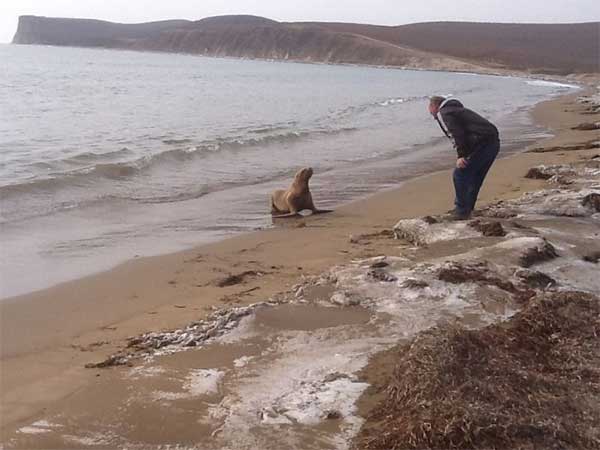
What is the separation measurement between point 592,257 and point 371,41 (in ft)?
403

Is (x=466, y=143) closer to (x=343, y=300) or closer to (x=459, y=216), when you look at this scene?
(x=459, y=216)

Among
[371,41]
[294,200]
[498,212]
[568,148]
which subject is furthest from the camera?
[371,41]

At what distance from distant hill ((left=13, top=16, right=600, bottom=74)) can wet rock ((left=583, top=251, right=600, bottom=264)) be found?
8046 cm

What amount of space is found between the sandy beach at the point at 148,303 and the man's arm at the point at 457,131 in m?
1.19

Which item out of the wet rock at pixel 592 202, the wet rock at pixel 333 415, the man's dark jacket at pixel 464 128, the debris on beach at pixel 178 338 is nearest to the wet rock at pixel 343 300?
the debris on beach at pixel 178 338

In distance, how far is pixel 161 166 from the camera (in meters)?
12.2

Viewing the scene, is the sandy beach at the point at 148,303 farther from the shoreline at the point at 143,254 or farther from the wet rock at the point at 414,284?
the wet rock at the point at 414,284

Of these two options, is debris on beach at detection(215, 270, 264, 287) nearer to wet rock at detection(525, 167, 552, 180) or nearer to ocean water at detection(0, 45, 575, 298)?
ocean water at detection(0, 45, 575, 298)

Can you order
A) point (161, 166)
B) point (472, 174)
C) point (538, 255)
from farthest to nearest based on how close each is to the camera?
point (161, 166), point (472, 174), point (538, 255)

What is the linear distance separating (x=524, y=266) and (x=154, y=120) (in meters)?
15.5

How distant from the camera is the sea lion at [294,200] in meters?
8.59

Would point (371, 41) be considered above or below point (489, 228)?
above

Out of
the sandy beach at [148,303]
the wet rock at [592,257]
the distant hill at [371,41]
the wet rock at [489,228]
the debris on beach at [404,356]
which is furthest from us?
the distant hill at [371,41]

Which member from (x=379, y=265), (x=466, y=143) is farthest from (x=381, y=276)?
(x=466, y=143)
